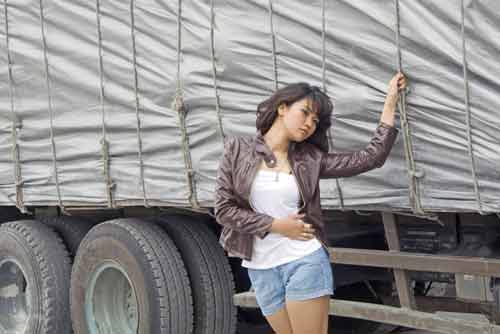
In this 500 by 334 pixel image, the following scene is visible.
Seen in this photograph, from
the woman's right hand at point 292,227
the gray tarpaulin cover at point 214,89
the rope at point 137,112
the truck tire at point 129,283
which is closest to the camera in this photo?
the woman's right hand at point 292,227


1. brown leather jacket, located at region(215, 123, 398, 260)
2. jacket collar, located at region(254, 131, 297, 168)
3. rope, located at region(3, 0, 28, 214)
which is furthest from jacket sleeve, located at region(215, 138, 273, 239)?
rope, located at region(3, 0, 28, 214)

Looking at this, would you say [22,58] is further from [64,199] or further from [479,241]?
[479,241]

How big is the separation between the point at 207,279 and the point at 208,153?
94 cm

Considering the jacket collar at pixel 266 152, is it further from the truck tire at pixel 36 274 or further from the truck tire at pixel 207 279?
the truck tire at pixel 36 274

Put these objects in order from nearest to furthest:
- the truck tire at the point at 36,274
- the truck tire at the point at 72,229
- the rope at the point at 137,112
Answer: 1. the rope at the point at 137,112
2. the truck tire at the point at 36,274
3. the truck tire at the point at 72,229

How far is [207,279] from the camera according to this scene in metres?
5.72

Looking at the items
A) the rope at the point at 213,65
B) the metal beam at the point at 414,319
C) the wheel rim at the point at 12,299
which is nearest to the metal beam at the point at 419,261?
the metal beam at the point at 414,319

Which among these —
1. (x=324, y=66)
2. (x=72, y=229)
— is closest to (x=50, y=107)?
(x=72, y=229)

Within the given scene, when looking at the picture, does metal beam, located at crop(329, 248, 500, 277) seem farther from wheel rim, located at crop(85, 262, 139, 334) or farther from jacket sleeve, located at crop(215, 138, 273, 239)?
wheel rim, located at crop(85, 262, 139, 334)

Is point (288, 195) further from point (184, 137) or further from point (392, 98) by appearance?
point (184, 137)

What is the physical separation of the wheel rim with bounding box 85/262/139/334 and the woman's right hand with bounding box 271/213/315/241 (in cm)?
236

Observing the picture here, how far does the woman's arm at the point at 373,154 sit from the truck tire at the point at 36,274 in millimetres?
2941

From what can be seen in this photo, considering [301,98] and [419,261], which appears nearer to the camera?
[301,98]

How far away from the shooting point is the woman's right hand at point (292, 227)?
394cm
